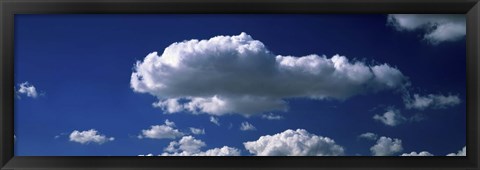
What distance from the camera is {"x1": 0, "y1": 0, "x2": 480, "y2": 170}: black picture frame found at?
1978 millimetres

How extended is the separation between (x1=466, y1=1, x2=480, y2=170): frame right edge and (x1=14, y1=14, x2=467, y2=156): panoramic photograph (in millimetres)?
40

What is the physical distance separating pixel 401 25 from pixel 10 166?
136 cm

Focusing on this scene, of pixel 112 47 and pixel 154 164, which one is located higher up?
pixel 112 47

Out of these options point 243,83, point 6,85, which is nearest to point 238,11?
point 243,83

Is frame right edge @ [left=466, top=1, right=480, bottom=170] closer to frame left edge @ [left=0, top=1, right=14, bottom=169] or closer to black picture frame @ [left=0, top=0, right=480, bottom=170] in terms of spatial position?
black picture frame @ [left=0, top=0, right=480, bottom=170]

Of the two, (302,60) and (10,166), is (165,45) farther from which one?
(10,166)

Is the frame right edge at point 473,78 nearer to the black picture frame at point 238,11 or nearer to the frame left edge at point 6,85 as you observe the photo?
the black picture frame at point 238,11

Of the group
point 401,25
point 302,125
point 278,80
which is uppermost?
point 401,25

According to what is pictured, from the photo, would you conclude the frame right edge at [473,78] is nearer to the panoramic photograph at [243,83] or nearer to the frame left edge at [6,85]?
the panoramic photograph at [243,83]

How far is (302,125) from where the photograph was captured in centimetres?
205

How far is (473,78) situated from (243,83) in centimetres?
75

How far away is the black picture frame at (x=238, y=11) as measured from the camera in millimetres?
1978

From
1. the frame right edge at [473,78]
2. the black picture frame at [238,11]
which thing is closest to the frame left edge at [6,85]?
the black picture frame at [238,11]

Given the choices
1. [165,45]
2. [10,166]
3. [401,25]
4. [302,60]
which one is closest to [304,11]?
[302,60]
